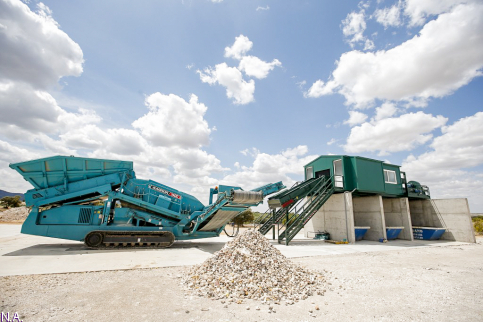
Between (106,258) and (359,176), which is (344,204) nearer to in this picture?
(359,176)

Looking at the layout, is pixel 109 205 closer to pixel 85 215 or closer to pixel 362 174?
pixel 85 215

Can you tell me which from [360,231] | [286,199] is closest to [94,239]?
[286,199]

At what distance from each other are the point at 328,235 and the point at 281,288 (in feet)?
44.6

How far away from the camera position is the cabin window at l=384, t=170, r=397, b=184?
1792 centimetres

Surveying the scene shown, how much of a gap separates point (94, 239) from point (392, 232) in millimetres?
19796

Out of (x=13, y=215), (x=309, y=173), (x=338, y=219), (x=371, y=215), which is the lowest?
(x=13, y=215)

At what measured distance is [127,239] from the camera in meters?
10.5

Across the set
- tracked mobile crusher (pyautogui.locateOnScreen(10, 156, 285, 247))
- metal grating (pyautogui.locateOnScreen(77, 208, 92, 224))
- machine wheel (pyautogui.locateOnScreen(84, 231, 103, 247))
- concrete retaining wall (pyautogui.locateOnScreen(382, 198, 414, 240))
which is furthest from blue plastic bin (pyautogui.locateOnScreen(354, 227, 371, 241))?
metal grating (pyautogui.locateOnScreen(77, 208, 92, 224))

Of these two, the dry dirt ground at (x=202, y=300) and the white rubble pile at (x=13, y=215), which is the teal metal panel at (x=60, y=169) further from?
the white rubble pile at (x=13, y=215)

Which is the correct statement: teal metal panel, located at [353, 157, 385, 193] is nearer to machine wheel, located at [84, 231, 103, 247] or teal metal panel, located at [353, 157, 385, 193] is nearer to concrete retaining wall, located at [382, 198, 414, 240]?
concrete retaining wall, located at [382, 198, 414, 240]

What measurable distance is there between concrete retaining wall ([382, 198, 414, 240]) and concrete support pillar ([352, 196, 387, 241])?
299cm

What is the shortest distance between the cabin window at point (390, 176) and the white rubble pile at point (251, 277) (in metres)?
15.1

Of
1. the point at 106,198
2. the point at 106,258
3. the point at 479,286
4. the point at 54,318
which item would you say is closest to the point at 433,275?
the point at 479,286

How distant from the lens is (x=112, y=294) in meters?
4.68
